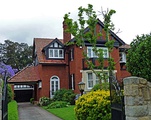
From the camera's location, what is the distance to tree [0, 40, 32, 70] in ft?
168

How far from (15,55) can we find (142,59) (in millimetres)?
43675

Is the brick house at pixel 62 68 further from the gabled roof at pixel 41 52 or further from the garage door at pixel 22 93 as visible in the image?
the garage door at pixel 22 93

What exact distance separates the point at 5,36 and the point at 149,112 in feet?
185

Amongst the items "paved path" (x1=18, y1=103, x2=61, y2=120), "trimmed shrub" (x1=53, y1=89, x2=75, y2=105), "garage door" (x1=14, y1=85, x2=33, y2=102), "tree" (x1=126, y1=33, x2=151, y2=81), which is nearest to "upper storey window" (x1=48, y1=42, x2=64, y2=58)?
"trimmed shrub" (x1=53, y1=89, x2=75, y2=105)

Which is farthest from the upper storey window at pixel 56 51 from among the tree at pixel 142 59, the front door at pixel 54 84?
the tree at pixel 142 59

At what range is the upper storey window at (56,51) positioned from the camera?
79.7ft

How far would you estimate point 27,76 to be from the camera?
81.8 feet

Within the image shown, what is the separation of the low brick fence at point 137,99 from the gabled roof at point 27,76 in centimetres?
1954

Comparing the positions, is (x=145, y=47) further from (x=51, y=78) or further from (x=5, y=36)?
(x=5, y=36)

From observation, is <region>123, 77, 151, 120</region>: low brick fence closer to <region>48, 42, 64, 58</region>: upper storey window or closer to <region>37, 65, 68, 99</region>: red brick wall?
<region>37, 65, 68, 99</region>: red brick wall

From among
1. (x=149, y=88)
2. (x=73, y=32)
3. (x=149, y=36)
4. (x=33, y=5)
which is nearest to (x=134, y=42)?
(x=149, y=36)

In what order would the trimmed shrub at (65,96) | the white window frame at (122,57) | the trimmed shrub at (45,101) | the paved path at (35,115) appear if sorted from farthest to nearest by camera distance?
1. the white window frame at (122,57)
2. the trimmed shrub at (45,101)
3. the trimmed shrub at (65,96)
4. the paved path at (35,115)

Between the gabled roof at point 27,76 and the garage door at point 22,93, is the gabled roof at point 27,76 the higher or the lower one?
the higher one

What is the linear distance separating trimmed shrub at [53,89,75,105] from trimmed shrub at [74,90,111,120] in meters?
12.0
